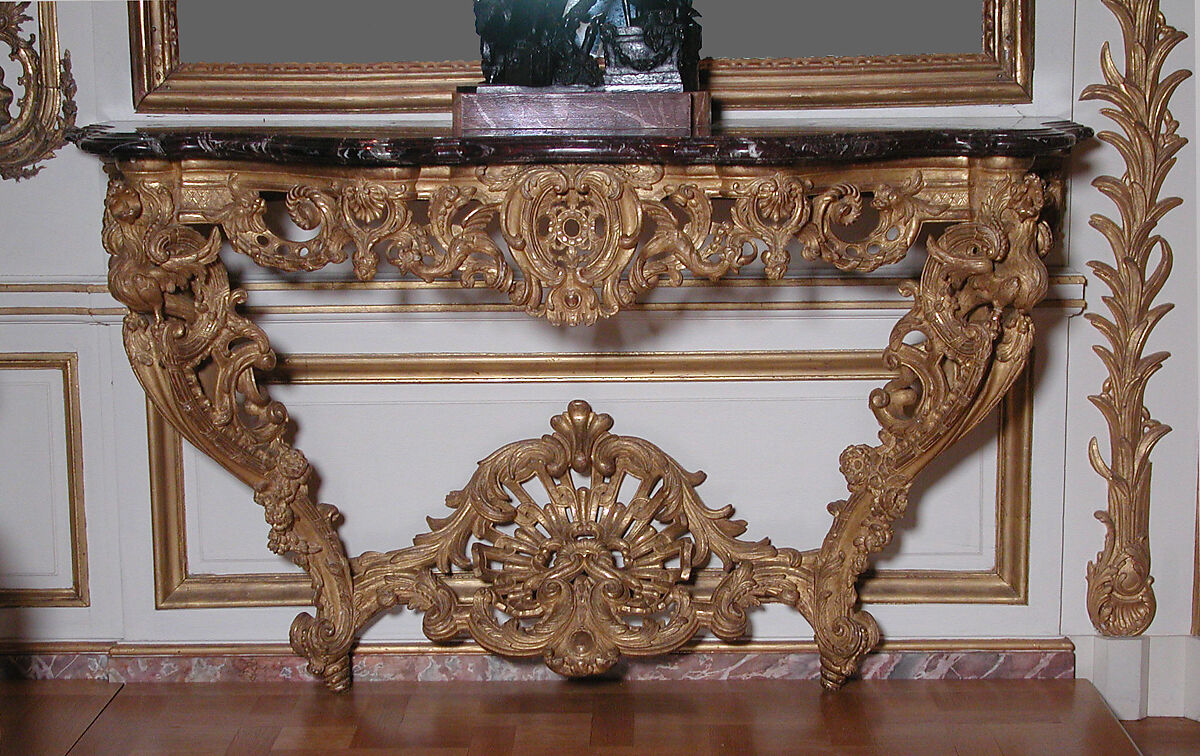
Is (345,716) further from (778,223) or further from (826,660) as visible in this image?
(778,223)

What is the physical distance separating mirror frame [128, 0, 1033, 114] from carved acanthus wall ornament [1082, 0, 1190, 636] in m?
0.21

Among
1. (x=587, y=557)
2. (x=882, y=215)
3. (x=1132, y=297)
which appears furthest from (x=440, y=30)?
(x=1132, y=297)

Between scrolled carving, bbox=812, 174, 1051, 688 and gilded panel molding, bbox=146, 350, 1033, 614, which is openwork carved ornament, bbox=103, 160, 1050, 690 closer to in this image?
scrolled carving, bbox=812, 174, 1051, 688

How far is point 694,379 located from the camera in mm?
2547

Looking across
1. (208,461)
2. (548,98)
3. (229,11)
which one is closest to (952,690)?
(548,98)

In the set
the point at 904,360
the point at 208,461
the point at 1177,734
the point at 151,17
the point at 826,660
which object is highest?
the point at 151,17

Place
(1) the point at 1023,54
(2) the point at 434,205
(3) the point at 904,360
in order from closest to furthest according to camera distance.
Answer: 1. (2) the point at 434,205
2. (3) the point at 904,360
3. (1) the point at 1023,54

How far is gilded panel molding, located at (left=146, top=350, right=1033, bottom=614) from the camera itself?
2.53 m

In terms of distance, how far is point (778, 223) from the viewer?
205 cm

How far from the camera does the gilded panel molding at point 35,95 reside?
243 cm

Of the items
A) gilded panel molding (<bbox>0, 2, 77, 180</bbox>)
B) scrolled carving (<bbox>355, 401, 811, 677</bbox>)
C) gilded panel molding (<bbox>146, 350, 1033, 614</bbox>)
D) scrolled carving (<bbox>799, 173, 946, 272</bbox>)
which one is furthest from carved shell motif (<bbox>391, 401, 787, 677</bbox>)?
gilded panel molding (<bbox>0, 2, 77, 180</bbox>)

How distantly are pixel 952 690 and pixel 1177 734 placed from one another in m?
0.46

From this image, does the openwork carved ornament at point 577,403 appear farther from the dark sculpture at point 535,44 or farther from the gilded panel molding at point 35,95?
the gilded panel molding at point 35,95

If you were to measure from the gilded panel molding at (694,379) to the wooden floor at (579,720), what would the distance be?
0.22m
